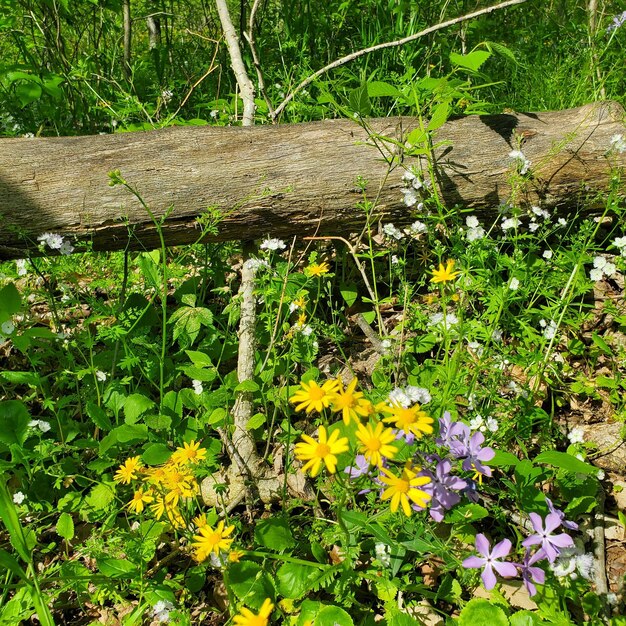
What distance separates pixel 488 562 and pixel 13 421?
1.46m

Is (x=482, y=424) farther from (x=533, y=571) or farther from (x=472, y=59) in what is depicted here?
(x=472, y=59)

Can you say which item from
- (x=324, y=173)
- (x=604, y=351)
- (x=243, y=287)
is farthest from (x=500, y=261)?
(x=243, y=287)

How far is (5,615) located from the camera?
60.9 inches

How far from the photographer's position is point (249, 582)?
147cm

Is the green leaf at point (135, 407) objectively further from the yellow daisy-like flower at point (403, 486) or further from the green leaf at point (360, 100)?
the green leaf at point (360, 100)

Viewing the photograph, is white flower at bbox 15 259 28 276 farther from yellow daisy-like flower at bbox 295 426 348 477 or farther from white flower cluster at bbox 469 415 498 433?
white flower cluster at bbox 469 415 498 433

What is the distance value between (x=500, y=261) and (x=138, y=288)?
1521 mm

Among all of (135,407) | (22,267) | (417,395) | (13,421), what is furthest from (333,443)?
(22,267)

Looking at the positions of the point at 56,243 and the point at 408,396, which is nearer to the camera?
the point at 408,396

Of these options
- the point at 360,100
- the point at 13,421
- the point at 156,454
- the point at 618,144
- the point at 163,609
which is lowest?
the point at 163,609

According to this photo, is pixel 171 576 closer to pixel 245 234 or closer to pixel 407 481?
pixel 407 481

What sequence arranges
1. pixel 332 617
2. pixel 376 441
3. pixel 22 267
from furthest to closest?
pixel 22 267, pixel 332 617, pixel 376 441

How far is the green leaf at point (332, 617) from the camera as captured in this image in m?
1.33

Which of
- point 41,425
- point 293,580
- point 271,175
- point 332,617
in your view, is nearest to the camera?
point 332,617
